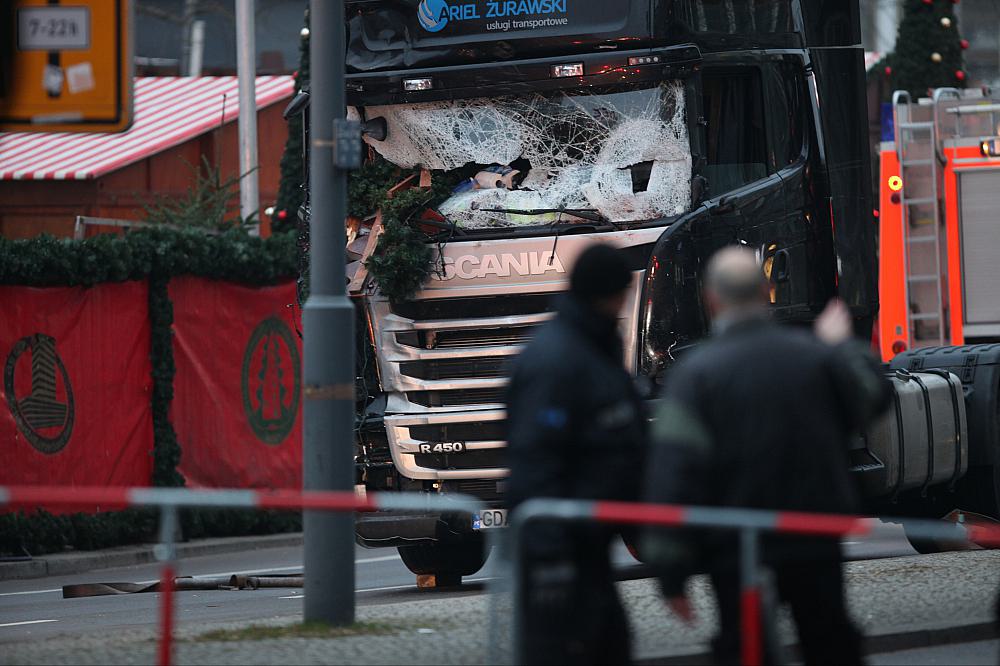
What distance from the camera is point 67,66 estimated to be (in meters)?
8.23

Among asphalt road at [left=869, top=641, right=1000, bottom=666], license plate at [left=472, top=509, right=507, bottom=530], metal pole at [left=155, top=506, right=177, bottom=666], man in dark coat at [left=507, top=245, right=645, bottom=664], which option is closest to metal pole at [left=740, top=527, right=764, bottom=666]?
man in dark coat at [left=507, top=245, right=645, bottom=664]

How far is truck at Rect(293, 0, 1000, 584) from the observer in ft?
37.1

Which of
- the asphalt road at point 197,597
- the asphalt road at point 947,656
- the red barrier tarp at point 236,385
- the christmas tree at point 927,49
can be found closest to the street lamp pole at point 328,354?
the asphalt road at point 197,597

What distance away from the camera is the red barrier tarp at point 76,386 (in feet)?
54.7

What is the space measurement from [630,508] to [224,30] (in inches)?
1529

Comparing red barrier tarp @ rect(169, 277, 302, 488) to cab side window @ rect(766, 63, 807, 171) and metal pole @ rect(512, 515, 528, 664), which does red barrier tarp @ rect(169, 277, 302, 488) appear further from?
metal pole @ rect(512, 515, 528, 664)

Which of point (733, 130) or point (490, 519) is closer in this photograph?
point (490, 519)

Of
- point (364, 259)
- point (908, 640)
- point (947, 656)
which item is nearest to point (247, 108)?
point (364, 259)

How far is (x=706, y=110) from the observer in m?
11.5

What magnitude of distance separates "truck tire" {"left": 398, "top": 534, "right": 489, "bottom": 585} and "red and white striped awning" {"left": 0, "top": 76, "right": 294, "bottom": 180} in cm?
1589

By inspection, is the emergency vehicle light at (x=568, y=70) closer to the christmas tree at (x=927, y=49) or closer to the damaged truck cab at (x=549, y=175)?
the damaged truck cab at (x=549, y=175)

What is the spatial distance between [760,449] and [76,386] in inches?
492

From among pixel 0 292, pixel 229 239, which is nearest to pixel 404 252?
pixel 0 292

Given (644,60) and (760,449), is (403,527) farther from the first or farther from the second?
(760,449)
